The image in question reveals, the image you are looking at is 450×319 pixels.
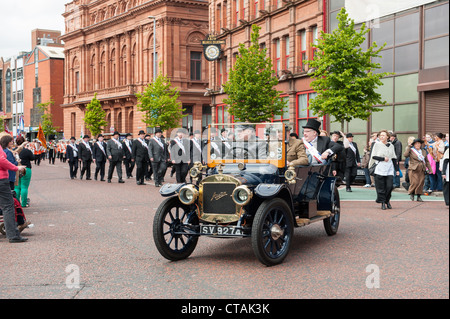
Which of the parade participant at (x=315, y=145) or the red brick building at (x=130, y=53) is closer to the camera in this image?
the parade participant at (x=315, y=145)

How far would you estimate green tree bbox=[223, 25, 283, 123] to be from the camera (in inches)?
1177

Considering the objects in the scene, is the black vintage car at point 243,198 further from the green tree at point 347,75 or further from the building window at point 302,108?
the building window at point 302,108

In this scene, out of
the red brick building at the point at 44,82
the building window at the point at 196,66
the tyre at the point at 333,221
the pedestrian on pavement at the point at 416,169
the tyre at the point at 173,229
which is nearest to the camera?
the tyre at the point at 173,229

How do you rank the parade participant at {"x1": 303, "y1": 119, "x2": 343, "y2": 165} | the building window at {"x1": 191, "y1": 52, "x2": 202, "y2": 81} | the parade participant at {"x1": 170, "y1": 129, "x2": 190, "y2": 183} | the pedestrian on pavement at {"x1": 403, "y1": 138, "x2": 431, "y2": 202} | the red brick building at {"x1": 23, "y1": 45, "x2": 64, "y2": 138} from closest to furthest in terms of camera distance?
the parade participant at {"x1": 303, "y1": 119, "x2": 343, "y2": 165} → the pedestrian on pavement at {"x1": 403, "y1": 138, "x2": 431, "y2": 202} → the parade participant at {"x1": 170, "y1": 129, "x2": 190, "y2": 183} → the building window at {"x1": 191, "y1": 52, "x2": 202, "y2": 81} → the red brick building at {"x1": 23, "y1": 45, "x2": 64, "y2": 138}

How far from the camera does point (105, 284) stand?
5855 mm

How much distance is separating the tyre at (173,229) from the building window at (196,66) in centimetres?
5473

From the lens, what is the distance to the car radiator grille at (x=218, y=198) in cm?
690

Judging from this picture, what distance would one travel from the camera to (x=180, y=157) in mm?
19234

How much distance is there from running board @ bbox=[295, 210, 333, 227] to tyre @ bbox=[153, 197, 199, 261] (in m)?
1.40

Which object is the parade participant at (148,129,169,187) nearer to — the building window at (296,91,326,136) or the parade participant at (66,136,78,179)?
the parade participant at (66,136,78,179)

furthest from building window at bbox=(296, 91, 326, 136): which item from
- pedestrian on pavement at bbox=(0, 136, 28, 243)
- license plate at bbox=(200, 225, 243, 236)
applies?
license plate at bbox=(200, 225, 243, 236)

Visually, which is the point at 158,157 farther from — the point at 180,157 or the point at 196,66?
the point at 196,66

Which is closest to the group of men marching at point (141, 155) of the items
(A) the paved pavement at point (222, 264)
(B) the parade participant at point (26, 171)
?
(B) the parade participant at point (26, 171)
